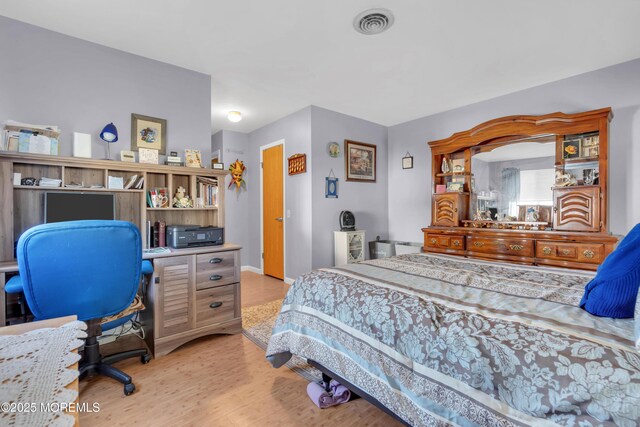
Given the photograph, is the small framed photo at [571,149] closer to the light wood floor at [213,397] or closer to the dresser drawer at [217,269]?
the light wood floor at [213,397]

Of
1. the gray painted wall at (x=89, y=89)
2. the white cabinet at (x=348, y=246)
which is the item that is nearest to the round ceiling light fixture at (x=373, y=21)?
the gray painted wall at (x=89, y=89)

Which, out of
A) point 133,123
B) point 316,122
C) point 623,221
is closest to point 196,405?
point 133,123

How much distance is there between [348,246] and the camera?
4098 mm

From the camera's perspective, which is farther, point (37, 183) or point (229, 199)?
point (229, 199)

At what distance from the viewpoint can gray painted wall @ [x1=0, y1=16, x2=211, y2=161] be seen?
2.19 meters

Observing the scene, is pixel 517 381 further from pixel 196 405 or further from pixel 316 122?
pixel 316 122

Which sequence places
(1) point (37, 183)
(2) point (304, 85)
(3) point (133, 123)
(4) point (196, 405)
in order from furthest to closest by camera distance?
(2) point (304, 85) → (3) point (133, 123) → (1) point (37, 183) → (4) point (196, 405)

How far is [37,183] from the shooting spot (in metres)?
2.15

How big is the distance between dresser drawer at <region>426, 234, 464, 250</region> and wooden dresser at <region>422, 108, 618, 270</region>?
0.04 feet

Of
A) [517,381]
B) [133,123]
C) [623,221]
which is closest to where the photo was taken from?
[517,381]

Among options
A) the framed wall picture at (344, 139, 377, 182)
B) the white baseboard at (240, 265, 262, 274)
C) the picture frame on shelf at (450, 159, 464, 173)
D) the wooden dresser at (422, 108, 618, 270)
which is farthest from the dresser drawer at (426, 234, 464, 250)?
the white baseboard at (240, 265, 262, 274)

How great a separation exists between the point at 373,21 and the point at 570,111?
2.50 meters

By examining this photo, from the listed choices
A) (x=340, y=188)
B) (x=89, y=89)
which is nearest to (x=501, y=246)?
(x=340, y=188)

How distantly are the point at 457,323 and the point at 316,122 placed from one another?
3395 mm
